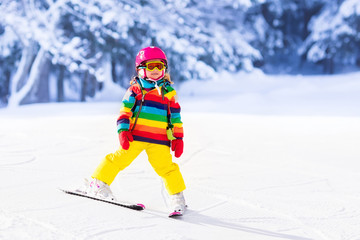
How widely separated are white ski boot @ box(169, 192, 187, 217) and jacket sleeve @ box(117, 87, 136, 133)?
1.90ft

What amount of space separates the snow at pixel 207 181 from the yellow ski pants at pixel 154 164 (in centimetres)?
20

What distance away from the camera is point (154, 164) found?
3.29m

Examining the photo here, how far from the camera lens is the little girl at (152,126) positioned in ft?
10.6

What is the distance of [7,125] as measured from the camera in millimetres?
8156

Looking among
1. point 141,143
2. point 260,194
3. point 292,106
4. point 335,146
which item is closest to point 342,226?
point 260,194

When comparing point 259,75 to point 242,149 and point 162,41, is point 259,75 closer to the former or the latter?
point 162,41

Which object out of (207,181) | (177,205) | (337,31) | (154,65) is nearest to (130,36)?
(337,31)

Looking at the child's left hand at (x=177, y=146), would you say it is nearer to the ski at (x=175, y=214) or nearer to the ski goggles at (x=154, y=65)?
the ski at (x=175, y=214)

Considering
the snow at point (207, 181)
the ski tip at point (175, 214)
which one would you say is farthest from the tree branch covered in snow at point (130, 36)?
the ski tip at point (175, 214)

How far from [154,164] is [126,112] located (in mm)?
419

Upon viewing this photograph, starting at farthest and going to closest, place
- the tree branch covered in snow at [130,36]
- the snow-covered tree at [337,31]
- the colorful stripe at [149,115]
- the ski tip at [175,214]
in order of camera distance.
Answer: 1. the snow-covered tree at [337,31]
2. the tree branch covered in snow at [130,36]
3. the colorful stripe at [149,115]
4. the ski tip at [175,214]

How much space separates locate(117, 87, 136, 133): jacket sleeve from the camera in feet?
10.4

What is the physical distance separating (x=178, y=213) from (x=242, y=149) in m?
3.16

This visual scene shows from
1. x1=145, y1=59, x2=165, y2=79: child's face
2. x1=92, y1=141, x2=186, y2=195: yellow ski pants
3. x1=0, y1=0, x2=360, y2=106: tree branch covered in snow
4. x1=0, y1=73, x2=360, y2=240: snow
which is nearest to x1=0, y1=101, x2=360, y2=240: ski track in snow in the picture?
x1=0, y1=73, x2=360, y2=240: snow
